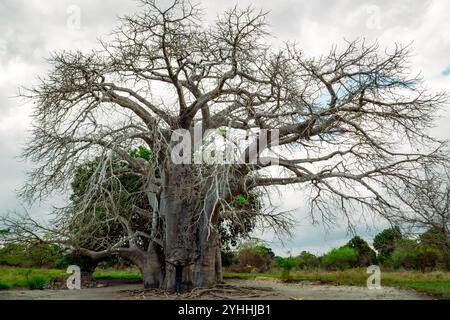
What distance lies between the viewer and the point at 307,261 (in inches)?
887

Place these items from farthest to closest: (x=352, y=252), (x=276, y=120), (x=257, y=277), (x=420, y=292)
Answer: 1. (x=352, y=252)
2. (x=257, y=277)
3. (x=420, y=292)
4. (x=276, y=120)

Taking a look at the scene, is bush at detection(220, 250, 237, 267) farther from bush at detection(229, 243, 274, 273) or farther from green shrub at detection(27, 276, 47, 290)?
green shrub at detection(27, 276, 47, 290)

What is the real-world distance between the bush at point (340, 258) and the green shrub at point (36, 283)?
1179 cm

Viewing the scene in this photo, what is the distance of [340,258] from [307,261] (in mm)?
1446

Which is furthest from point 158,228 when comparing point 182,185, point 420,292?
point 420,292

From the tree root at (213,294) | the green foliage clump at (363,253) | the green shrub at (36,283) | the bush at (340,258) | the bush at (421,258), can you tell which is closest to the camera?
the tree root at (213,294)

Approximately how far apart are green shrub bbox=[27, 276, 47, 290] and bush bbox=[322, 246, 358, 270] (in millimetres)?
11790

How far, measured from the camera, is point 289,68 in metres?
10.7

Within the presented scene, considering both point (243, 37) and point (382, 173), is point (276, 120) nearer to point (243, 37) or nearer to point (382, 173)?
point (243, 37)

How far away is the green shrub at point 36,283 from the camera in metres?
15.5

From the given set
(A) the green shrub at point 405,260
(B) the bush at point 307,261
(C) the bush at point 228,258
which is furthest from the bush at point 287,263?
(A) the green shrub at point 405,260

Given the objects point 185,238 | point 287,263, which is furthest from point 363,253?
point 185,238

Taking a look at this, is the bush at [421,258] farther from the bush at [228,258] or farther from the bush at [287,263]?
the bush at [228,258]
